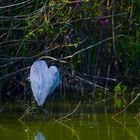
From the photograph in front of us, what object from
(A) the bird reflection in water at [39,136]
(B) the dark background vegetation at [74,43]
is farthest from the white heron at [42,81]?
(B) the dark background vegetation at [74,43]

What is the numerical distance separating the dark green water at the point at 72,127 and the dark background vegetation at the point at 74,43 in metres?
0.81

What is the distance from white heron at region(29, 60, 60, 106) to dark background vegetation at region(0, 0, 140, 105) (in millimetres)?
597

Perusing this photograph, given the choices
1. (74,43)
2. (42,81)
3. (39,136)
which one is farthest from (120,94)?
(39,136)

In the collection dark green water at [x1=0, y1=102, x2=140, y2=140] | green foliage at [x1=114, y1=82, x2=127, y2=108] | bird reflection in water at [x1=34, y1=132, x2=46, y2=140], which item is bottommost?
green foliage at [x1=114, y1=82, x2=127, y2=108]

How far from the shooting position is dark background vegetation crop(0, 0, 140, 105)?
703 centimetres

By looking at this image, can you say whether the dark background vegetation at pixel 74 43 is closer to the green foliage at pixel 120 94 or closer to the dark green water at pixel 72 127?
the green foliage at pixel 120 94

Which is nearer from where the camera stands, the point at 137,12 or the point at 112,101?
the point at 112,101

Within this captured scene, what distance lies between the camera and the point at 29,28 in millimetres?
7000

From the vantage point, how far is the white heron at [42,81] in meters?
5.98

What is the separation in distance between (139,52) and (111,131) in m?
2.41

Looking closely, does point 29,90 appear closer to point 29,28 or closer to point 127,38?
point 29,28

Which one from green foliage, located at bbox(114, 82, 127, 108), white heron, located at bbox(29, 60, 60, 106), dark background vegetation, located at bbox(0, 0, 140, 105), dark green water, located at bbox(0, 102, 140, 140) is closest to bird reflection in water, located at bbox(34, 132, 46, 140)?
dark green water, located at bbox(0, 102, 140, 140)

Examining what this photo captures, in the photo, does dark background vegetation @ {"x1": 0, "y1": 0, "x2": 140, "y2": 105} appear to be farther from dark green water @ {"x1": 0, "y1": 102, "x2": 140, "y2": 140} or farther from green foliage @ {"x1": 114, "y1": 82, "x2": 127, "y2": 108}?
dark green water @ {"x1": 0, "y1": 102, "x2": 140, "y2": 140}

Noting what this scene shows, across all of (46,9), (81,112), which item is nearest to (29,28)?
(46,9)
